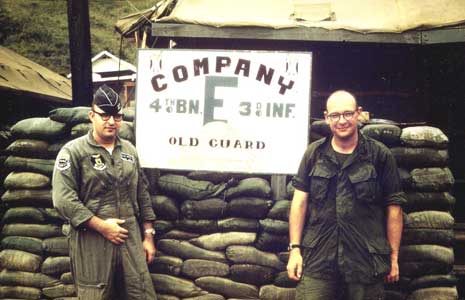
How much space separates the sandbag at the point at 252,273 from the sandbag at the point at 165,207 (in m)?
0.76

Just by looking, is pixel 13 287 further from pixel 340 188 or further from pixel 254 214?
pixel 340 188

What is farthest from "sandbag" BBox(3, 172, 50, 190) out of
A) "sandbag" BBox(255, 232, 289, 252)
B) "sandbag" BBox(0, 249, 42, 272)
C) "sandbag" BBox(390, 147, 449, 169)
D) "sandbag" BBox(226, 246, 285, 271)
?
"sandbag" BBox(390, 147, 449, 169)

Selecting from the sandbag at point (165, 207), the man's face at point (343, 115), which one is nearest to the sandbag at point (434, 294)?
the man's face at point (343, 115)

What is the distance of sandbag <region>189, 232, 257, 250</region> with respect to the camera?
451 cm

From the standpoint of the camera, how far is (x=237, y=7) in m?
6.26

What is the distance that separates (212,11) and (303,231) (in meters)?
3.55

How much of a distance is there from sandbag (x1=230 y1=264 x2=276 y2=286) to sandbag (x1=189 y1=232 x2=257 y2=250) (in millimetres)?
221

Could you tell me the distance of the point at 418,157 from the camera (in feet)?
14.9

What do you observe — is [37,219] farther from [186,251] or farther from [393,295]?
[393,295]

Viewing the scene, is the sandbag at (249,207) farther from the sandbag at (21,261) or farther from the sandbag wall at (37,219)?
the sandbag at (21,261)

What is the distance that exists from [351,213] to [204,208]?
155cm

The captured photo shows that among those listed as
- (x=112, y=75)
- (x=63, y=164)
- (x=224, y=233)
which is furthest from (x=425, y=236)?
(x=112, y=75)

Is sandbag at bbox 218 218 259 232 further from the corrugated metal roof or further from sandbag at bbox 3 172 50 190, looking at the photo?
the corrugated metal roof

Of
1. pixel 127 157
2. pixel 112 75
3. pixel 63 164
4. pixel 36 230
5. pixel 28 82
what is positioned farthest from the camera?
pixel 112 75
